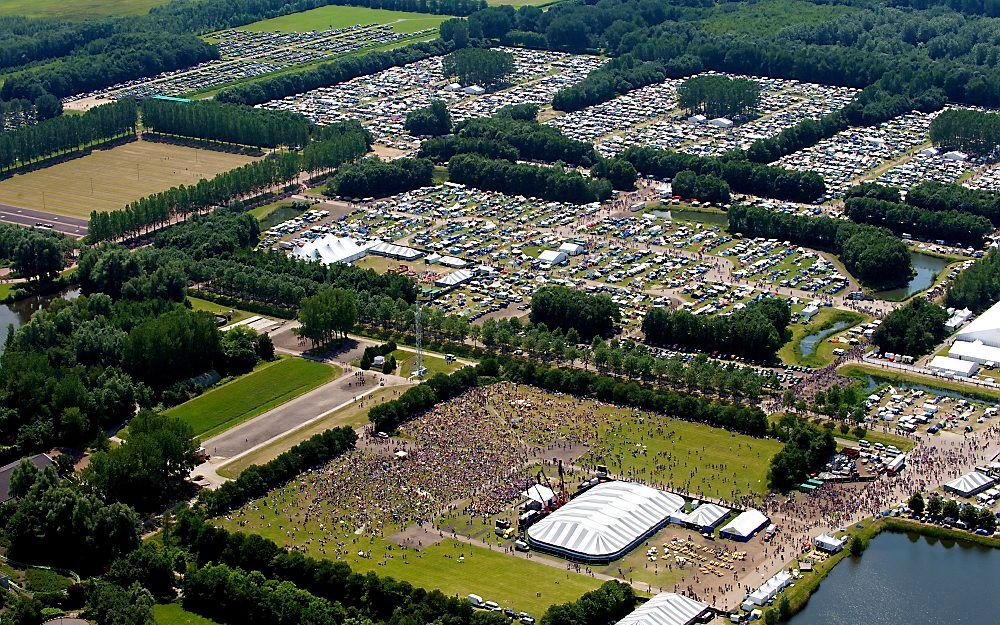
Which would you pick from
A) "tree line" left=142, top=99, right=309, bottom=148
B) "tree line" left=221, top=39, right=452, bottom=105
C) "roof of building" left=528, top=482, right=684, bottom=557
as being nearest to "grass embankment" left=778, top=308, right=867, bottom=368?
"roof of building" left=528, top=482, right=684, bottom=557

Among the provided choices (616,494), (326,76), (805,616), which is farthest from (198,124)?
(805,616)

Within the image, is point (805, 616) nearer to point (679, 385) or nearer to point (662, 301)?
point (679, 385)

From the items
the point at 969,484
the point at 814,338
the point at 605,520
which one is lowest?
the point at 814,338

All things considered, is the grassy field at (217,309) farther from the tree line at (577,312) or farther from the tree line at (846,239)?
the tree line at (846,239)

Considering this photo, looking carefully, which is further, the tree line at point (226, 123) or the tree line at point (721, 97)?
the tree line at point (721, 97)

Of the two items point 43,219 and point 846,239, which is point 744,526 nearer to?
point 846,239

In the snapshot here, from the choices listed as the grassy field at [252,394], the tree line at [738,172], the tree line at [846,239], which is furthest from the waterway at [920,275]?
the grassy field at [252,394]

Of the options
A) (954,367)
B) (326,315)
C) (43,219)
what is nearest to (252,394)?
(326,315)
